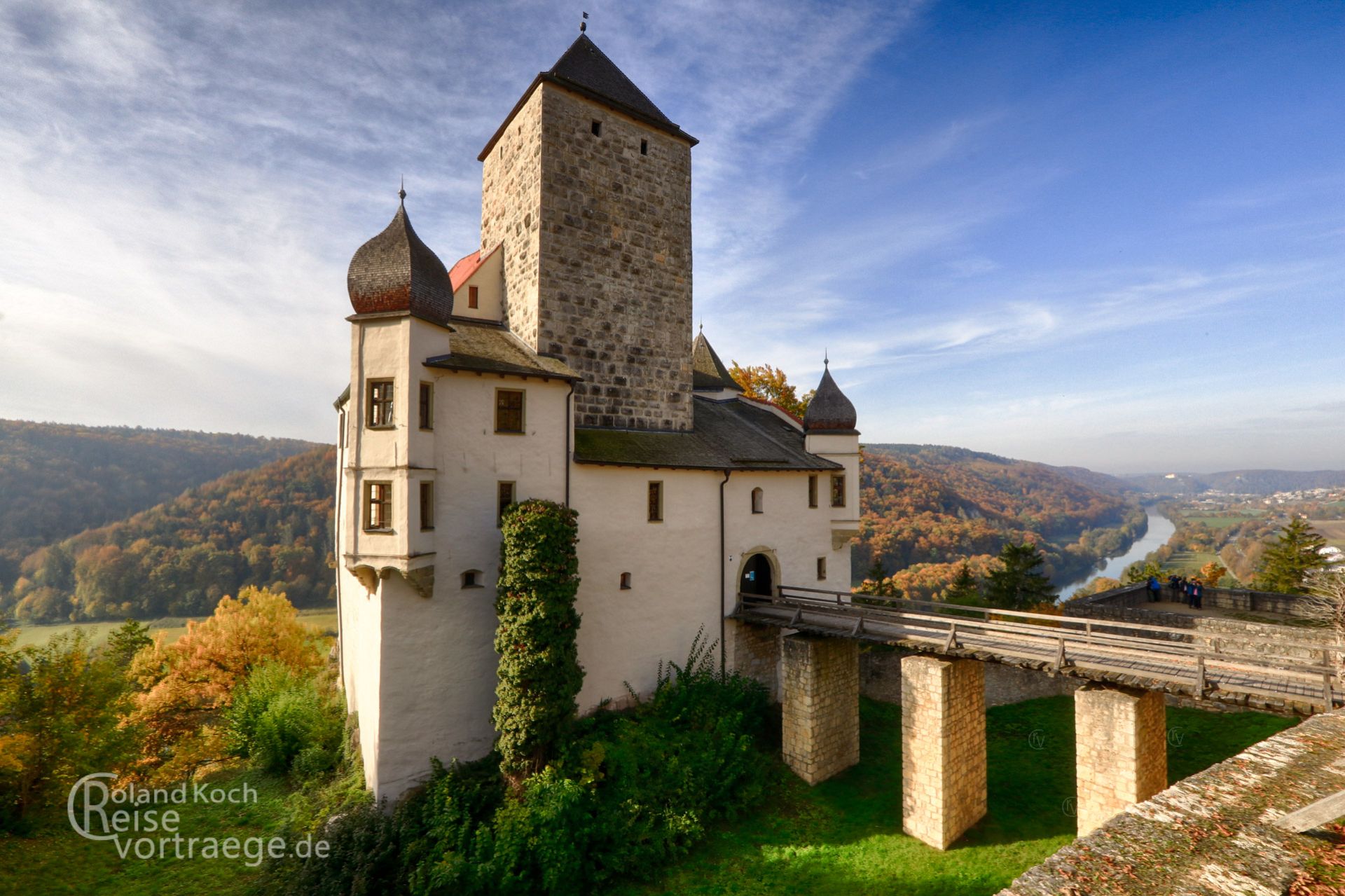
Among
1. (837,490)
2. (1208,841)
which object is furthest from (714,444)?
(1208,841)

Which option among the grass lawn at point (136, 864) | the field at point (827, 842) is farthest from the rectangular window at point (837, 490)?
the grass lawn at point (136, 864)

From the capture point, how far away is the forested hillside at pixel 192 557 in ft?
167

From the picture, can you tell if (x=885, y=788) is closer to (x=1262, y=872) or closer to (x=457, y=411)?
(x=1262, y=872)

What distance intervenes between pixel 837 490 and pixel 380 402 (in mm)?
14617

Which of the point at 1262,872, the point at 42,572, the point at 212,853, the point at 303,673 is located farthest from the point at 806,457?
the point at 42,572

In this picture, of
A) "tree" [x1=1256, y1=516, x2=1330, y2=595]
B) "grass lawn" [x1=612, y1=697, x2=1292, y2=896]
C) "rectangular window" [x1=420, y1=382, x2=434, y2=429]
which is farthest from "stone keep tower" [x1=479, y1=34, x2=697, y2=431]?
"tree" [x1=1256, y1=516, x2=1330, y2=595]

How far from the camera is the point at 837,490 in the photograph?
20906 mm

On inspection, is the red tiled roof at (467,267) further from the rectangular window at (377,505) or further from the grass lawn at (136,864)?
the grass lawn at (136,864)

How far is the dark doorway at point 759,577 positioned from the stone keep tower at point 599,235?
16.5 feet

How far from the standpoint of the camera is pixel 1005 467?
5591 inches

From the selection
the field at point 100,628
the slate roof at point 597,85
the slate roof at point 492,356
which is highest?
the slate roof at point 597,85

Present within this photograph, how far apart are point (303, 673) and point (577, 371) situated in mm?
16118

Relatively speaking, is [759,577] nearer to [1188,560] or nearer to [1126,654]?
[1126,654]

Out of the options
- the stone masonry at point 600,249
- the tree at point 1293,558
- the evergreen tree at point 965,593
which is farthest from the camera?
the tree at point 1293,558
